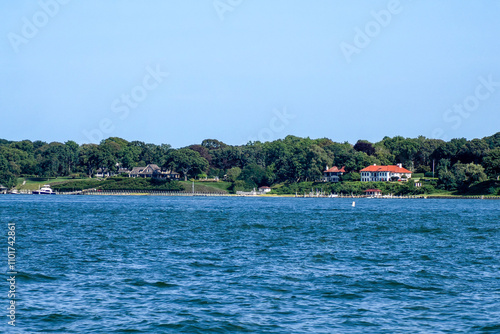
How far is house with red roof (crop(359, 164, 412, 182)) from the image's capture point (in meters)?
168

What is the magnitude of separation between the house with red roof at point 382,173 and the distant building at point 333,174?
7.29m

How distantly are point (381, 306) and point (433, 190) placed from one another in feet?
448

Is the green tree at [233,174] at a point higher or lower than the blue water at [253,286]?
higher

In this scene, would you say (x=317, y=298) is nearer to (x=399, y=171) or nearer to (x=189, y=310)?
(x=189, y=310)

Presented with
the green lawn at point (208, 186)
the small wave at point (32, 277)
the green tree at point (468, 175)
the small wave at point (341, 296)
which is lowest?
the small wave at point (341, 296)

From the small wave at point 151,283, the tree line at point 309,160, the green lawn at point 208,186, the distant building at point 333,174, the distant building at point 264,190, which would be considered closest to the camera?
the small wave at point 151,283

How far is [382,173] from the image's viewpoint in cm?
16850

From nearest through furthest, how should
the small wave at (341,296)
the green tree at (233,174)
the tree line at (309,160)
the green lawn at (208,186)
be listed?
the small wave at (341,296), the tree line at (309,160), the green lawn at (208,186), the green tree at (233,174)

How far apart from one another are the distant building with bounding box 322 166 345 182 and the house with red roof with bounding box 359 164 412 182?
287 inches

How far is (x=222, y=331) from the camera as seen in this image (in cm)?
1588

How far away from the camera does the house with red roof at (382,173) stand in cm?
16800

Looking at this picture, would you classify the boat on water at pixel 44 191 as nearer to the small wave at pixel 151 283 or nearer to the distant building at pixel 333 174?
the distant building at pixel 333 174

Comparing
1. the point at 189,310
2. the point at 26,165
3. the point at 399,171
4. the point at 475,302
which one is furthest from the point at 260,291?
the point at 26,165

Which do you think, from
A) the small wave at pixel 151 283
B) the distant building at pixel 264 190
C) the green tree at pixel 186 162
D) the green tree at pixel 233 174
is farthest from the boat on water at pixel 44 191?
the small wave at pixel 151 283
